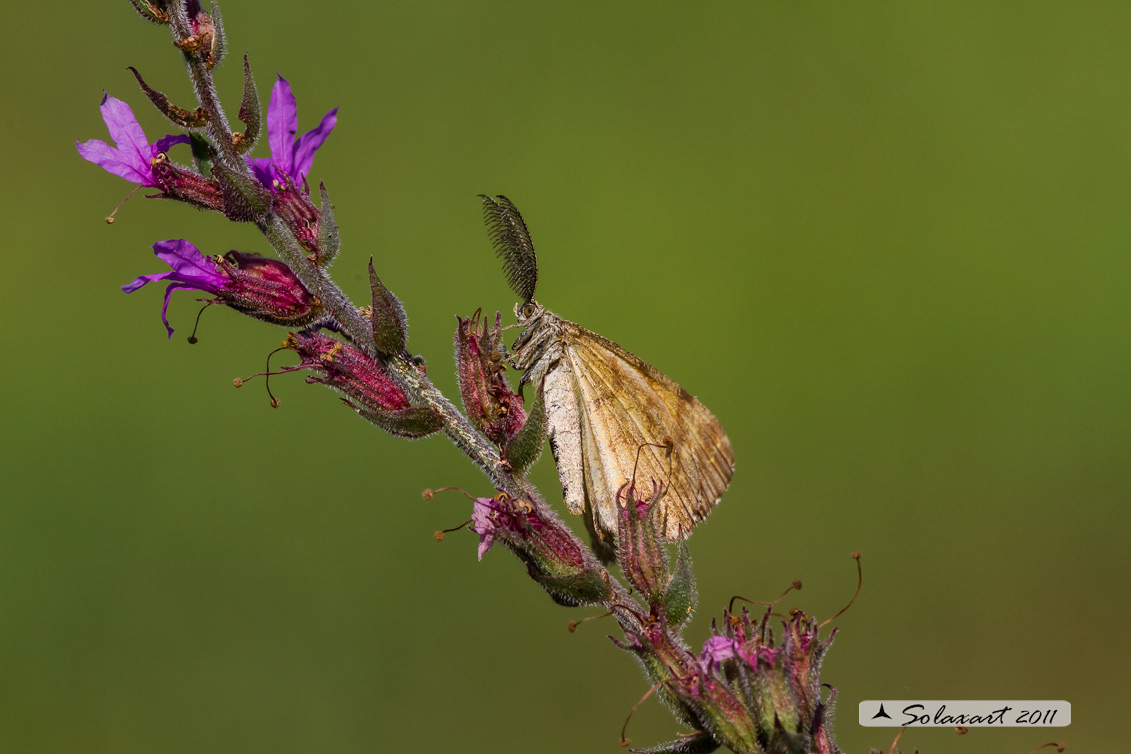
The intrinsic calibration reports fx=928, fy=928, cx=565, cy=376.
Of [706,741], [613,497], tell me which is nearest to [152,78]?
[613,497]

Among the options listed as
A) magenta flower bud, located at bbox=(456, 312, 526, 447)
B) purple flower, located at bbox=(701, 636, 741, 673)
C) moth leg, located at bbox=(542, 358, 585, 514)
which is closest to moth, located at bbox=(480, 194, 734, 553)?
moth leg, located at bbox=(542, 358, 585, 514)

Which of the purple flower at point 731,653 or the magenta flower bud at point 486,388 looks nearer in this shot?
the purple flower at point 731,653

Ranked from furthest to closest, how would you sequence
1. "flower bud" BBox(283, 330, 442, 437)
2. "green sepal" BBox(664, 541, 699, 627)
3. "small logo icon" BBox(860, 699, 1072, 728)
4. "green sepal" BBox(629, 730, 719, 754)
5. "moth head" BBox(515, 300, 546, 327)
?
"moth head" BBox(515, 300, 546, 327)
"small logo icon" BBox(860, 699, 1072, 728)
"flower bud" BBox(283, 330, 442, 437)
"green sepal" BBox(664, 541, 699, 627)
"green sepal" BBox(629, 730, 719, 754)

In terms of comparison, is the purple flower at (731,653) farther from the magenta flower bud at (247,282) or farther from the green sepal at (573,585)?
the magenta flower bud at (247,282)

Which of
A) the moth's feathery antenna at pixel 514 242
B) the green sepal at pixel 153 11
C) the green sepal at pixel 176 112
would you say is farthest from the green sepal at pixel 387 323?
the green sepal at pixel 153 11

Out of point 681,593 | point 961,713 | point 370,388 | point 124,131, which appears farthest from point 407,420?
point 961,713

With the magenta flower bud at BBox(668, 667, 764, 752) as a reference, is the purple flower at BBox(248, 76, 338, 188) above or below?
above

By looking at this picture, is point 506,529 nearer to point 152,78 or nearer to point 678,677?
point 678,677

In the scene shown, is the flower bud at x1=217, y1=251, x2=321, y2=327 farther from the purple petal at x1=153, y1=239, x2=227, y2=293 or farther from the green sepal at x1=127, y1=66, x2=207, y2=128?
the green sepal at x1=127, y1=66, x2=207, y2=128
